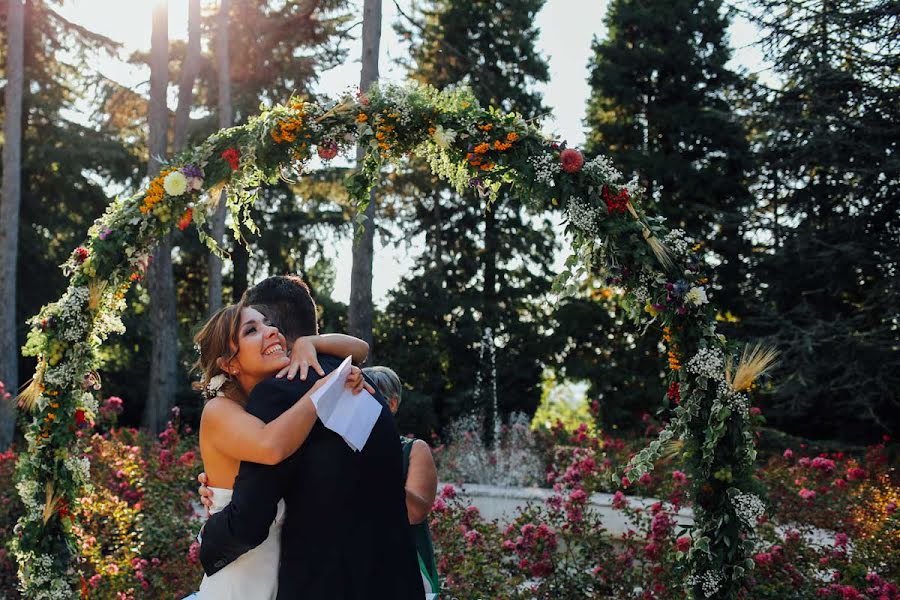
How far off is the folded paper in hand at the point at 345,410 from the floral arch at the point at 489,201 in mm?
1993

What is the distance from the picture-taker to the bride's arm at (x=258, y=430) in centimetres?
219

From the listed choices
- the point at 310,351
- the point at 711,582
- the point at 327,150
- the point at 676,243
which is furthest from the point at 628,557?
the point at 310,351

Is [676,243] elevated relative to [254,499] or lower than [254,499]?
elevated

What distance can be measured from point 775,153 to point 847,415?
4.20 meters

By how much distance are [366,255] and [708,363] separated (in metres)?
7.25

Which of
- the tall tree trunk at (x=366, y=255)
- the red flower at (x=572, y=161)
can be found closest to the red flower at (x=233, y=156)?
the red flower at (x=572, y=161)

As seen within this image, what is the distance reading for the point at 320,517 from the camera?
88.5 inches

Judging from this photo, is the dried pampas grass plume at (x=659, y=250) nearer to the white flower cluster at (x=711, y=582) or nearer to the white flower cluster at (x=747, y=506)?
the white flower cluster at (x=747, y=506)

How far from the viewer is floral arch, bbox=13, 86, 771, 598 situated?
13.5ft

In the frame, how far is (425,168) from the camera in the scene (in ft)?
54.5

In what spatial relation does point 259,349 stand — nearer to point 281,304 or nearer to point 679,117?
point 281,304

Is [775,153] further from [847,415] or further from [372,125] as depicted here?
[372,125]

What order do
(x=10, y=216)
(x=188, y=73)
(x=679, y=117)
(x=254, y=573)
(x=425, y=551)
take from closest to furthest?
(x=254, y=573), (x=425, y=551), (x=10, y=216), (x=188, y=73), (x=679, y=117)

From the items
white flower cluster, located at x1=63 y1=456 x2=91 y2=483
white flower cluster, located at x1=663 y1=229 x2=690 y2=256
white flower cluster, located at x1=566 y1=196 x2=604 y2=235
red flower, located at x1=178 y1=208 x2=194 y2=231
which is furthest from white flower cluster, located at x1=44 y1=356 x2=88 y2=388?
white flower cluster, located at x1=663 y1=229 x2=690 y2=256
